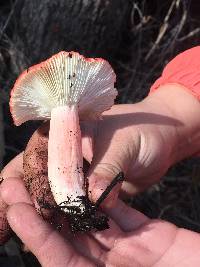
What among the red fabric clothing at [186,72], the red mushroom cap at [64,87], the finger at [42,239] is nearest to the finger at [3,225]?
the finger at [42,239]

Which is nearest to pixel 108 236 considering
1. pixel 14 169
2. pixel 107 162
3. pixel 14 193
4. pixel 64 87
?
pixel 107 162

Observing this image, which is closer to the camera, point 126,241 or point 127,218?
point 126,241

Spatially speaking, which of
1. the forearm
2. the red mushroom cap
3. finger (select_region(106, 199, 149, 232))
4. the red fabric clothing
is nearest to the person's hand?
finger (select_region(106, 199, 149, 232))

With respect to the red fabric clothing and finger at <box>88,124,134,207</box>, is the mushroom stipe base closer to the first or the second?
finger at <box>88,124,134,207</box>

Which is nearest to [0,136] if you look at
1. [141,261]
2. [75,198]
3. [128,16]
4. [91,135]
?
[91,135]

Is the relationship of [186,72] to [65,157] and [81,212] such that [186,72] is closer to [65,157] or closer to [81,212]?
[65,157]

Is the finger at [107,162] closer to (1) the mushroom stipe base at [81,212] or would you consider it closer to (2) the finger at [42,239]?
(1) the mushroom stipe base at [81,212]
